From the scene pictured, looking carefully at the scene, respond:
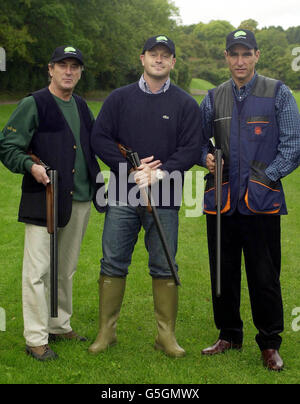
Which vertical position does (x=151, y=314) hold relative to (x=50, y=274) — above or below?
below

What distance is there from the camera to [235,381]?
4480mm

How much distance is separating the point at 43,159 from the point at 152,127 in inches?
39.7

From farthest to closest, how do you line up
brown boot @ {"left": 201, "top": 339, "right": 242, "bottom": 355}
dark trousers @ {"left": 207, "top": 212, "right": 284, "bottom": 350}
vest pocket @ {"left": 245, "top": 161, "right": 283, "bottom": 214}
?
brown boot @ {"left": 201, "top": 339, "right": 242, "bottom": 355}, dark trousers @ {"left": 207, "top": 212, "right": 284, "bottom": 350}, vest pocket @ {"left": 245, "top": 161, "right": 283, "bottom": 214}

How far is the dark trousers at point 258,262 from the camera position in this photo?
476cm

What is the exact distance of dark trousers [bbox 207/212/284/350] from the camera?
15.6ft

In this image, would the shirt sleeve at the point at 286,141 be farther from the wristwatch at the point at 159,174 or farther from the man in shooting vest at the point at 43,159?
the man in shooting vest at the point at 43,159

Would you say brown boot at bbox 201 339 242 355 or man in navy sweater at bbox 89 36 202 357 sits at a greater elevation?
man in navy sweater at bbox 89 36 202 357

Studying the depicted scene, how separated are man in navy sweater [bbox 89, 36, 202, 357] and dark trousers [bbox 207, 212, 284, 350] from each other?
0.48 metres

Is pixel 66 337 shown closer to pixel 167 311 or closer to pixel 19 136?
pixel 167 311

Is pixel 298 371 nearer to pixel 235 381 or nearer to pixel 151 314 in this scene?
pixel 235 381

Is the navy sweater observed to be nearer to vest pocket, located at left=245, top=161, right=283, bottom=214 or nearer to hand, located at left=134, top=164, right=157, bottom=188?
hand, located at left=134, top=164, right=157, bottom=188

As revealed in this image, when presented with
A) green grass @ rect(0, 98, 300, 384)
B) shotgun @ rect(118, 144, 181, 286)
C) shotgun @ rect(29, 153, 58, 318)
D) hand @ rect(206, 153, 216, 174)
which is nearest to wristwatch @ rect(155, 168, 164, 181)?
shotgun @ rect(118, 144, 181, 286)

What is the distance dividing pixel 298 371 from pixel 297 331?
3.73ft

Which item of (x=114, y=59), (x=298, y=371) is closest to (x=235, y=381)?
(x=298, y=371)
